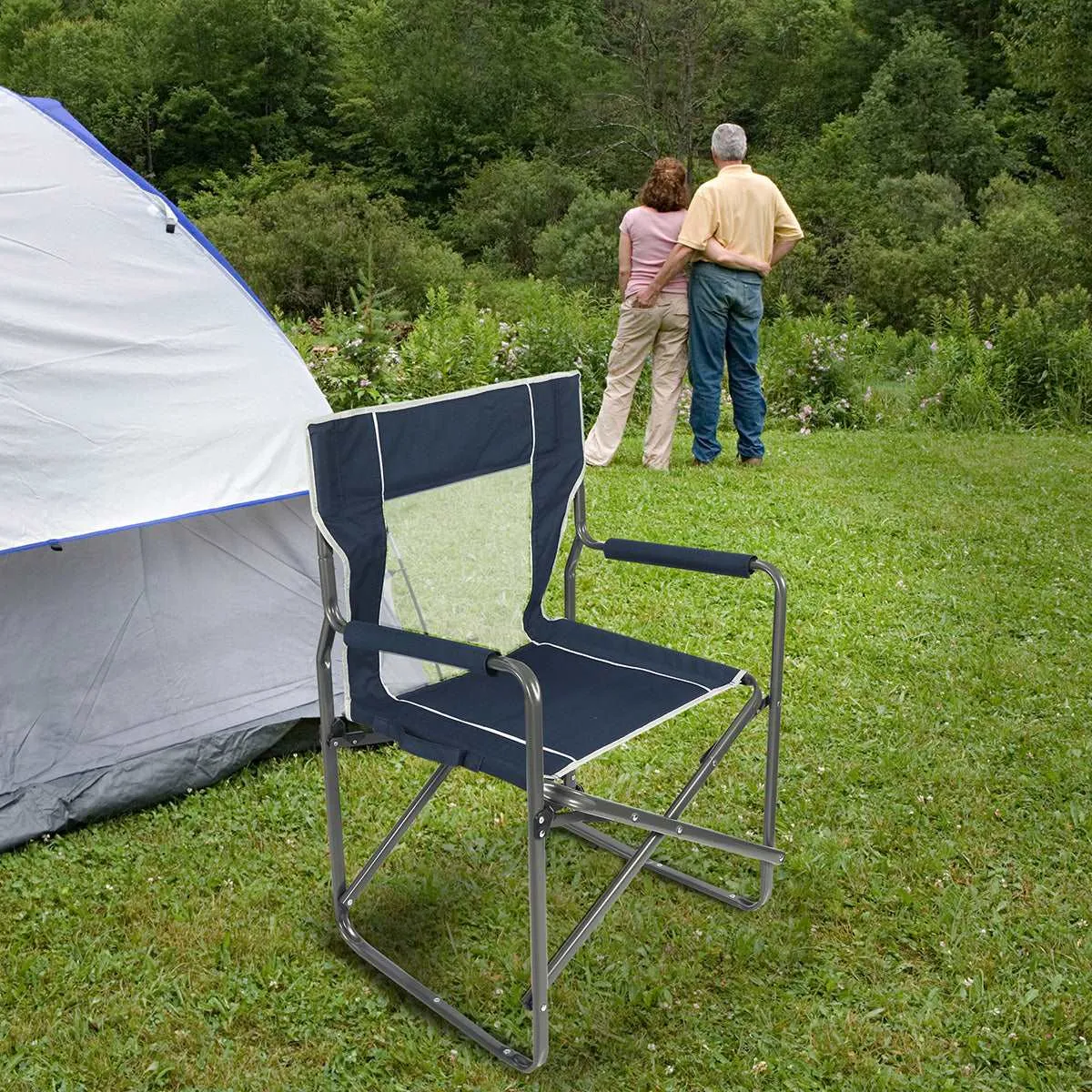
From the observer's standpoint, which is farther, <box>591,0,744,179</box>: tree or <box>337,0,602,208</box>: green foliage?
<box>337,0,602,208</box>: green foliage

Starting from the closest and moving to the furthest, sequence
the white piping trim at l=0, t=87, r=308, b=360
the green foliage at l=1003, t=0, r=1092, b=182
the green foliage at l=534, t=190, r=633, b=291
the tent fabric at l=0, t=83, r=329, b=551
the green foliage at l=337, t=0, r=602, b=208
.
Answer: the tent fabric at l=0, t=83, r=329, b=551 → the white piping trim at l=0, t=87, r=308, b=360 → the green foliage at l=1003, t=0, r=1092, b=182 → the green foliage at l=534, t=190, r=633, b=291 → the green foliage at l=337, t=0, r=602, b=208

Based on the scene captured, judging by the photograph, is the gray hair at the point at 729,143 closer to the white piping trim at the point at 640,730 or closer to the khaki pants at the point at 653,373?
the khaki pants at the point at 653,373

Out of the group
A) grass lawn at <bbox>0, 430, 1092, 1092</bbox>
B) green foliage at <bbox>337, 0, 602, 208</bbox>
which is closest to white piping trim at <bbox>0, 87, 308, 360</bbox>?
grass lawn at <bbox>0, 430, 1092, 1092</bbox>

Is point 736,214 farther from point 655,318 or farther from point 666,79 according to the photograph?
point 666,79

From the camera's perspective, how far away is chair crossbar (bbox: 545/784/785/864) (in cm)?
190

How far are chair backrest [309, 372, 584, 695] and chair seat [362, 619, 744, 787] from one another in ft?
0.25

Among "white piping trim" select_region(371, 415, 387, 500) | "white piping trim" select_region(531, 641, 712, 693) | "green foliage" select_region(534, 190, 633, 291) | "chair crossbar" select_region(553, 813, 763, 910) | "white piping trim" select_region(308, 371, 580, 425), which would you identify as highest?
"white piping trim" select_region(308, 371, 580, 425)

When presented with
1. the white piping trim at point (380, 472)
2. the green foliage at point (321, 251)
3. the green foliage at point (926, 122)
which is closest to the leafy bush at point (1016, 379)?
the white piping trim at point (380, 472)

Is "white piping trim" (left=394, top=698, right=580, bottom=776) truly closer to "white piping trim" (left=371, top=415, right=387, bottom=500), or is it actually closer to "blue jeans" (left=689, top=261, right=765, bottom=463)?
"white piping trim" (left=371, top=415, right=387, bottom=500)

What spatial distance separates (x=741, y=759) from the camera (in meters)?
3.05

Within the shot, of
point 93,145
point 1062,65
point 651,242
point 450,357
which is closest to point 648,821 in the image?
point 93,145

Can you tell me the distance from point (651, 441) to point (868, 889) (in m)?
3.68

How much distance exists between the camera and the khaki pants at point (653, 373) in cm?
583

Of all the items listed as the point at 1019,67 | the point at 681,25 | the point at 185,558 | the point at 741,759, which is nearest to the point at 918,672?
the point at 741,759
